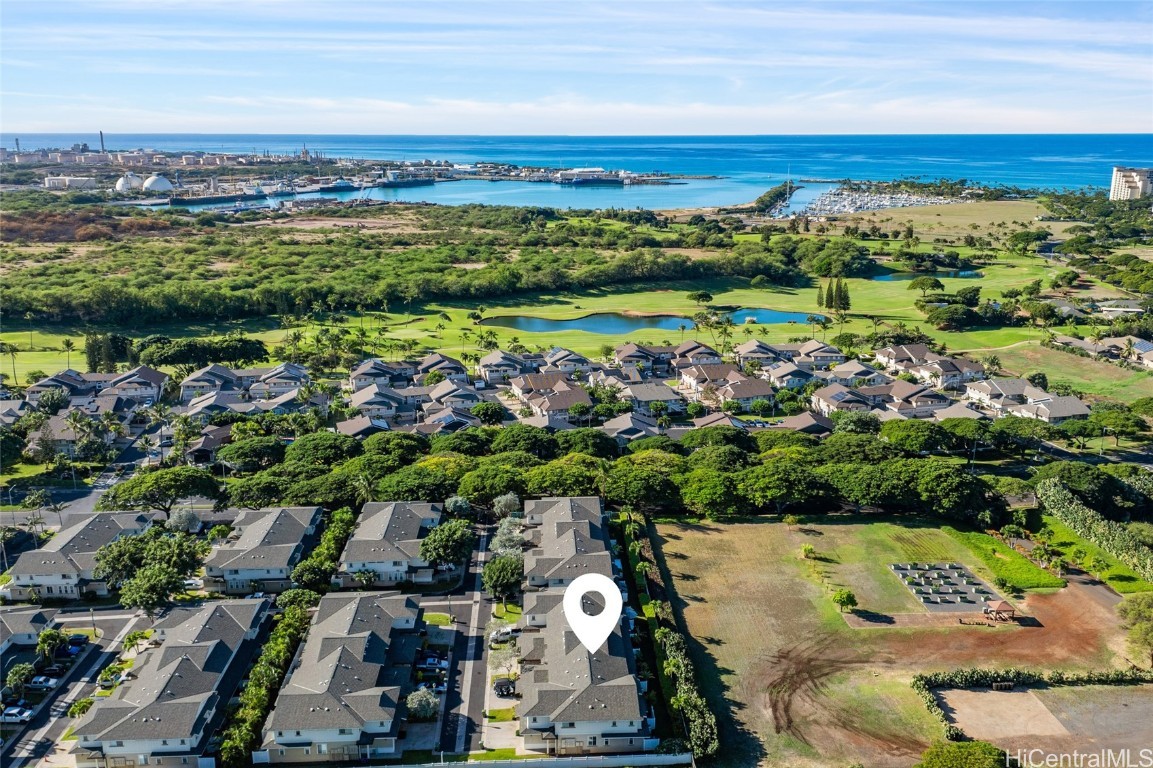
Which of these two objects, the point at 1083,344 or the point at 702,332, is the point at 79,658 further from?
the point at 1083,344

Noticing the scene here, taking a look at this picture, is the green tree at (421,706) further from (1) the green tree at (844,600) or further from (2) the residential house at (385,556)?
(1) the green tree at (844,600)

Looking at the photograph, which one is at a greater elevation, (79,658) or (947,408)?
(947,408)

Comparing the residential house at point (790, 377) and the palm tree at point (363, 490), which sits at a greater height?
the residential house at point (790, 377)

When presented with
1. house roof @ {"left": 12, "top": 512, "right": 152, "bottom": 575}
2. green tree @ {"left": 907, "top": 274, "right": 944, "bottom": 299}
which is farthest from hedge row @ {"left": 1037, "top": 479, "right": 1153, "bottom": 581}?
green tree @ {"left": 907, "top": 274, "right": 944, "bottom": 299}

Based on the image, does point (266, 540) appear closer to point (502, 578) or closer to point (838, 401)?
point (502, 578)

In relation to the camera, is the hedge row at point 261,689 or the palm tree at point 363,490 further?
the palm tree at point 363,490

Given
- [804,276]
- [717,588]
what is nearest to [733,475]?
[717,588]

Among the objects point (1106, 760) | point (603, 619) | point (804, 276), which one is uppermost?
point (804, 276)

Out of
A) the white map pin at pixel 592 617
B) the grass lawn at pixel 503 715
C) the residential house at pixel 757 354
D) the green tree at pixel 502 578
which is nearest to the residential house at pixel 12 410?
the green tree at pixel 502 578
